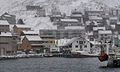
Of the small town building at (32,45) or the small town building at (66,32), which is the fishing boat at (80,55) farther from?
the small town building at (66,32)

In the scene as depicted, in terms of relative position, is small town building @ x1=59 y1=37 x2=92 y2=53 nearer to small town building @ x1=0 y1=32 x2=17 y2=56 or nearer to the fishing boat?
the fishing boat

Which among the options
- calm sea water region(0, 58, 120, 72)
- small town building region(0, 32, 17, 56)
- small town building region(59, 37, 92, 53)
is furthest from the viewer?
small town building region(59, 37, 92, 53)

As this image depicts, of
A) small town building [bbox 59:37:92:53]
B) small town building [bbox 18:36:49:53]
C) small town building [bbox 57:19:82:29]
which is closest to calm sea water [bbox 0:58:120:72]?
small town building [bbox 18:36:49:53]

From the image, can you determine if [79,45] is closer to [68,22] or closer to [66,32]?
[66,32]

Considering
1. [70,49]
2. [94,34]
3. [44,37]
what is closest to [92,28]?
[94,34]

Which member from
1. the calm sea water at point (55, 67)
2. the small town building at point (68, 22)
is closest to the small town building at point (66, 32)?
the small town building at point (68, 22)

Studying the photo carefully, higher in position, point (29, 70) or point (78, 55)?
point (29, 70)

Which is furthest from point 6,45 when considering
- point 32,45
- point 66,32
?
point 66,32

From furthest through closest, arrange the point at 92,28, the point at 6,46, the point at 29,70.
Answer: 1. the point at 92,28
2. the point at 6,46
3. the point at 29,70

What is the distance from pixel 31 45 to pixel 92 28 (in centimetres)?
6627

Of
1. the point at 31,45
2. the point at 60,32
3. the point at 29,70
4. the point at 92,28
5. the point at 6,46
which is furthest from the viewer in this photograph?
the point at 92,28

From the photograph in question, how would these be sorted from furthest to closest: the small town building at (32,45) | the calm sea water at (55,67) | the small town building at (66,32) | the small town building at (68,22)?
1. the small town building at (68,22)
2. the small town building at (66,32)
3. the small town building at (32,45)
4. the calm sea water at (55,67)

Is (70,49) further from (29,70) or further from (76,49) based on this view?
(29,70)

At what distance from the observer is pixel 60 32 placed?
166750mm
